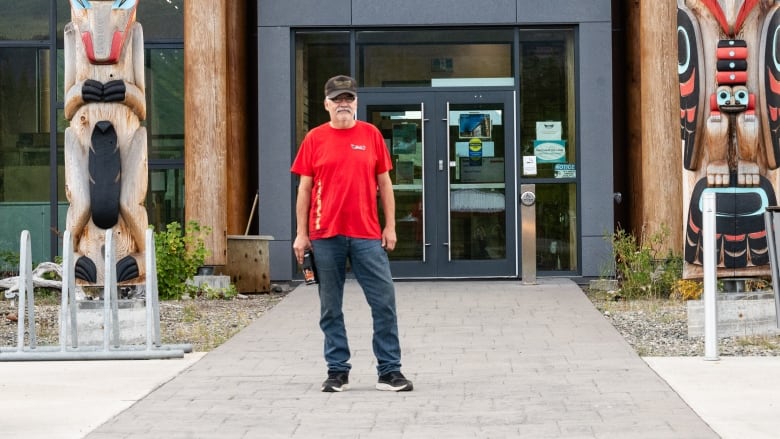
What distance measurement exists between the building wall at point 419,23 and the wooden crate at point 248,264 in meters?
1.11

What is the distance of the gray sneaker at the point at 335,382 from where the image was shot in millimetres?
8047

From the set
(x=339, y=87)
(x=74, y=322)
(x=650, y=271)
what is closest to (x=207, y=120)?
(x=650, y=271)

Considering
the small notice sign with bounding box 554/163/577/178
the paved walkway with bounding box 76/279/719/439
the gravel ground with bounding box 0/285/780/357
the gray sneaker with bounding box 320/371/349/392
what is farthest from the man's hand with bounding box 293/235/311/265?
the small notice sign with bounding box 554/163/577/178

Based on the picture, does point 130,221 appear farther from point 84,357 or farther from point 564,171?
point 564,171

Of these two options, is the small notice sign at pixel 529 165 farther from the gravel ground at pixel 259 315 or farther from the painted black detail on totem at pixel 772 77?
the painted black detail on totem at pixel 772 77

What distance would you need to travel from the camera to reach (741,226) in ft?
38.0

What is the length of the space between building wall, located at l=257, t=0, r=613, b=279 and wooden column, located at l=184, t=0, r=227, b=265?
139 centimetres

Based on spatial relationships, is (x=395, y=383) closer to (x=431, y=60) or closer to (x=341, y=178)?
(x=341, y=178)

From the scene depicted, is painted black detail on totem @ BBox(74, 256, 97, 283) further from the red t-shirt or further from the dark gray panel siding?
the dark gray panel siding

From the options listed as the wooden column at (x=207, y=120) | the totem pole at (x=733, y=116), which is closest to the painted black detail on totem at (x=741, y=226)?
the totem pole at (x=733, y=116)

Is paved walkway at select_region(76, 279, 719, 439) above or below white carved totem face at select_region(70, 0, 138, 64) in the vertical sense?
below

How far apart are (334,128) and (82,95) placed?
4123 millimetres

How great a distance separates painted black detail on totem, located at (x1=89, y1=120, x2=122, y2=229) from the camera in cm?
1156

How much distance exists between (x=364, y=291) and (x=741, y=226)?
4.75 meters
